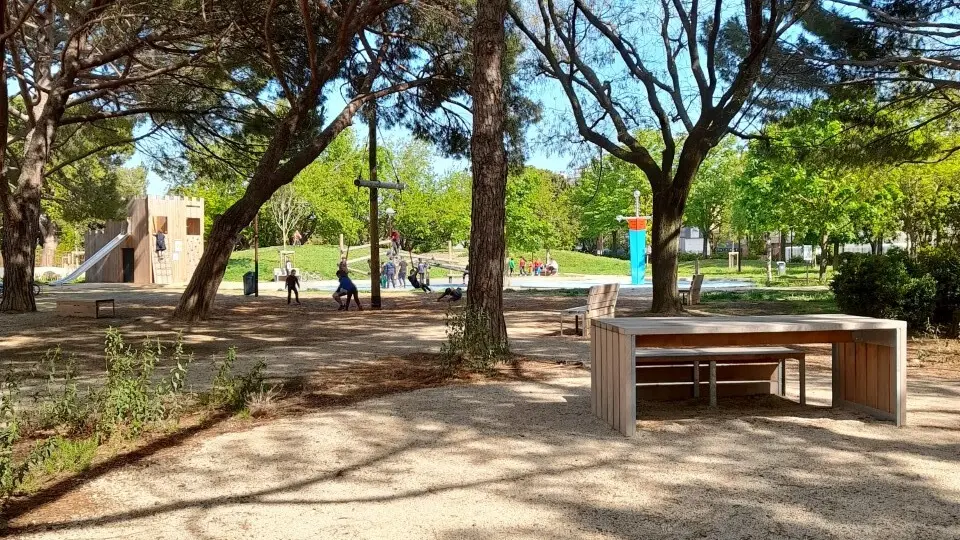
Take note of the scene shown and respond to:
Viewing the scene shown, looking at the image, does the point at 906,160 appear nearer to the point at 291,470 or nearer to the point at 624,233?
the point at 291,470

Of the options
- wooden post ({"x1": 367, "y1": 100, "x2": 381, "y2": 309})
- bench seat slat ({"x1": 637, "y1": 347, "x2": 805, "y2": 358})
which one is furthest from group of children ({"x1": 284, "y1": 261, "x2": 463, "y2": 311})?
bench seat slat ({"x1": 637, "y1": 347, "x2": 805, "y2": 358})

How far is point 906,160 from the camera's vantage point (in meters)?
13.6

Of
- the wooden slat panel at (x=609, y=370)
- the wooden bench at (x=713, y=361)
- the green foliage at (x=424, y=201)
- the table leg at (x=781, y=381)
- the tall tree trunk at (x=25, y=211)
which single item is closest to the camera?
the wooden slat panel at (x=609, y=370)

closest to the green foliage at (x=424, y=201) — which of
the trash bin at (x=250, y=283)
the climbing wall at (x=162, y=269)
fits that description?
the climbing wall at (x=162, y=269)

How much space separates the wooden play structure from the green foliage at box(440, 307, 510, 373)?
1046 inches

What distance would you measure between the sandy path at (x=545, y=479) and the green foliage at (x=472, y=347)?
204cm

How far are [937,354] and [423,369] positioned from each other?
592cm

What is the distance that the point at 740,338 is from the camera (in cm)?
554

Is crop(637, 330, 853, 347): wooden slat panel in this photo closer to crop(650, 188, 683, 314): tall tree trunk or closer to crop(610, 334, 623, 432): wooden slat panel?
crop(610, 334, 623, 432): wooden slat panel

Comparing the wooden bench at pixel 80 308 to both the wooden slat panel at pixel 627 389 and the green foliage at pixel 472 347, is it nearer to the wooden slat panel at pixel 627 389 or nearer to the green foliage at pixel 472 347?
the green foliage at pixel 472 347

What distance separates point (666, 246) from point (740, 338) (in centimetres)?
1018

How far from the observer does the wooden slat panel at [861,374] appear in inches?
237

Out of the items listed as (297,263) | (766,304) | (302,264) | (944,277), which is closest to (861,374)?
(944,277)

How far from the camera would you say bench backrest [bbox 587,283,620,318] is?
1180 cm
